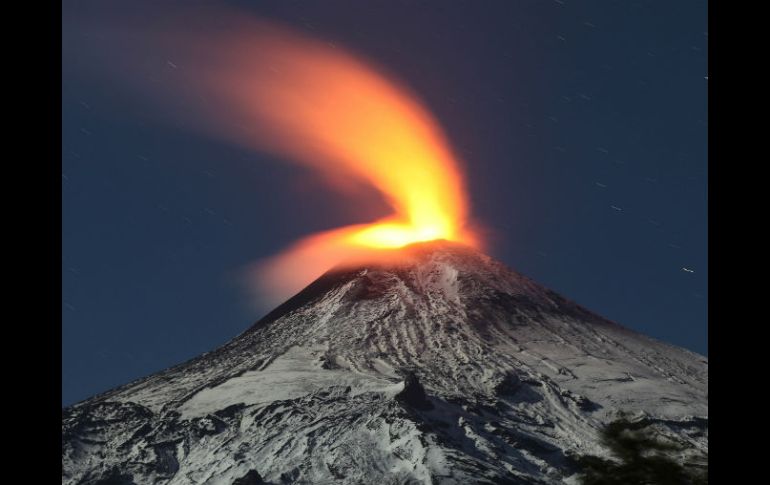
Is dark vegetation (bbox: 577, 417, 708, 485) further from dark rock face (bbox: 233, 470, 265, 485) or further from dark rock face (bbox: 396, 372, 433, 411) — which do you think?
dark rock face (bbox: 233, 470, 265, 485)

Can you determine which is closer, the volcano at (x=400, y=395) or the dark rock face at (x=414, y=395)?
the volcano at (x=400, y=395)

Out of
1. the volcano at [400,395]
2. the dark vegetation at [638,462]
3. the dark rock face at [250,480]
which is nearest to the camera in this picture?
the dark rock face at [250,480]

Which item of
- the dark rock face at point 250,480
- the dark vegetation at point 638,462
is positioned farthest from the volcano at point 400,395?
the dark vegetation at point 638,462

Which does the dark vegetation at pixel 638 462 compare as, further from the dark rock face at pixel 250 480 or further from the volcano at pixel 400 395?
the dark rock face at pixel 250 480

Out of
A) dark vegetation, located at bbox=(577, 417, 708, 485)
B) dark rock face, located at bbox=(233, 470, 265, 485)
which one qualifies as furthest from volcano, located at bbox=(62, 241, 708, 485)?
dark vegetation, located at bbox=(577, 417, 708, 485)
